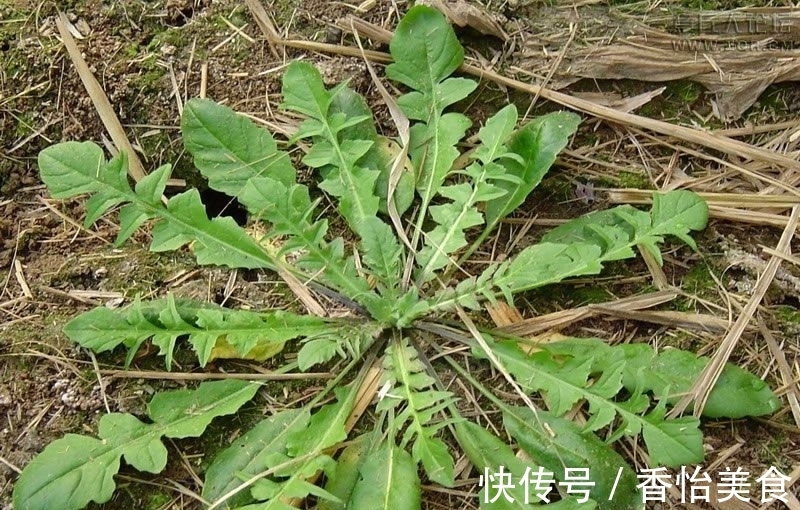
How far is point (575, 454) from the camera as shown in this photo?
1757mm

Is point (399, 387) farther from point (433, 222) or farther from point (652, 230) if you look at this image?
→ point (652, 230)

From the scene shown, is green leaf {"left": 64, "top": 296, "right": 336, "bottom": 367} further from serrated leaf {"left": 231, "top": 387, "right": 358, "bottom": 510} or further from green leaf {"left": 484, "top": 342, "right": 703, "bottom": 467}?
green leaf {"left": 484, "top": 342, "right": 703, "bottom": 467}

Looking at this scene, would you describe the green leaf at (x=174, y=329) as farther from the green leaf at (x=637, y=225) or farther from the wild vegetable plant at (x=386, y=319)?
the green leaf at (x=637, y=225)

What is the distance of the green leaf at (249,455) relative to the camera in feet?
5.65

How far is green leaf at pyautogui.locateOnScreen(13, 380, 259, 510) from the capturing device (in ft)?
5.45

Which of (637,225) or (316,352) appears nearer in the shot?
(316,352)

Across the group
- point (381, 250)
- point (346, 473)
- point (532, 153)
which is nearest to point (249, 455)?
point (346, 473)

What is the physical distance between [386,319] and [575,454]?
512 mm

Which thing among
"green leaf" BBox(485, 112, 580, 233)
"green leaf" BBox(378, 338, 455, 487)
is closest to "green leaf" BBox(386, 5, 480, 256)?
"green leaf" BBox(485, 112, 580, 233)

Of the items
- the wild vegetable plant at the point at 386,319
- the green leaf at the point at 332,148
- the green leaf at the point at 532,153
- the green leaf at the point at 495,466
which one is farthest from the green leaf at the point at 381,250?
the green leaf at the point at 495,466

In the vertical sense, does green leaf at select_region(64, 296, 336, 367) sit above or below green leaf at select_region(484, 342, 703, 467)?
above

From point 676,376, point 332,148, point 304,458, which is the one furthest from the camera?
point 332,148

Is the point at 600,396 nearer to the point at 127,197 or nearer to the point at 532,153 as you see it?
the point at 532,153

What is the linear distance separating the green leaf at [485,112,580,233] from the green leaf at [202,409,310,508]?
65 centimetres
